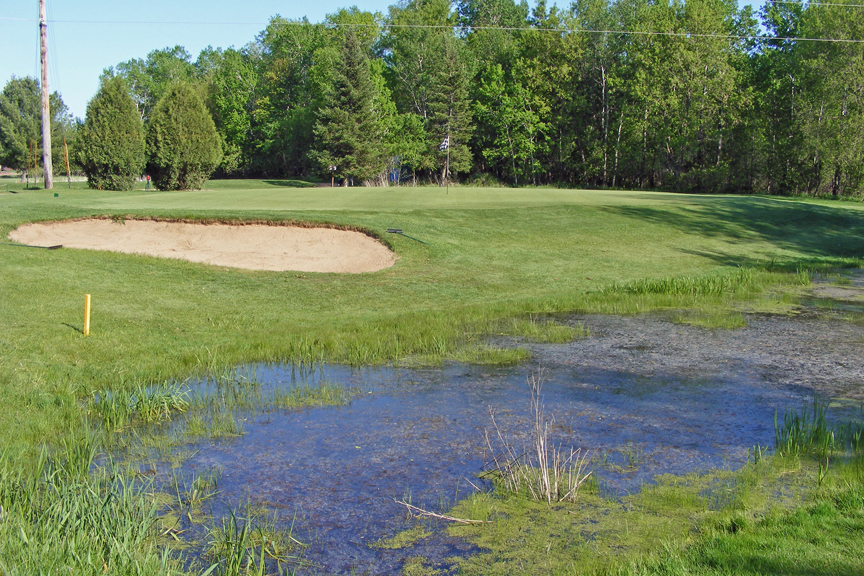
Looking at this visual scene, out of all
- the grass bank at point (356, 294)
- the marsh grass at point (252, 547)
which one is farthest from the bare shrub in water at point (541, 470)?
the grass bank at point (356, 294)

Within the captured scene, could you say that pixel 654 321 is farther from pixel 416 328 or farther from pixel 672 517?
pixel 672 517

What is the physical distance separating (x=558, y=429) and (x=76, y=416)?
471 cm

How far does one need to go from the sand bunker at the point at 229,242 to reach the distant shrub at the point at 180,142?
21.1 meters

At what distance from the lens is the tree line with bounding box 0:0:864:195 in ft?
157

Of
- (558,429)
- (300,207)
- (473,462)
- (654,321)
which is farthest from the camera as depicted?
(300,207)

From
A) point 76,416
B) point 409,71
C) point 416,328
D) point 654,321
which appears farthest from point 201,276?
point 409,71

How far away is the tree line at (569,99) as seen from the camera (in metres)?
47.8

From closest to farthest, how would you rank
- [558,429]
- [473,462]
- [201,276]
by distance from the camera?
[473,462], [558,429], [201,276]

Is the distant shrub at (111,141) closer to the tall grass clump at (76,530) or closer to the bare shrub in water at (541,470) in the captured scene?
the tall grass clump at (76,530)

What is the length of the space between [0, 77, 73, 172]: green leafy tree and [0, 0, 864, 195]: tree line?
1.25m

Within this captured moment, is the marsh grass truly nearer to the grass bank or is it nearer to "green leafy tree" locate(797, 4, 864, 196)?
the grass bank

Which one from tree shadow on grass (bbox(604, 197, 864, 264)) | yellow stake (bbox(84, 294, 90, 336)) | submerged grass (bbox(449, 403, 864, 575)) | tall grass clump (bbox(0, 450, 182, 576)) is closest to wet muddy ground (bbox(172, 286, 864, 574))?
submerged grass (bbox(449, 403, 864, 575))

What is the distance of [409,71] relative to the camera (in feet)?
231

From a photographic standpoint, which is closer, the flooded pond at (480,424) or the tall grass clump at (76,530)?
the tall grass clump at (76,530)
